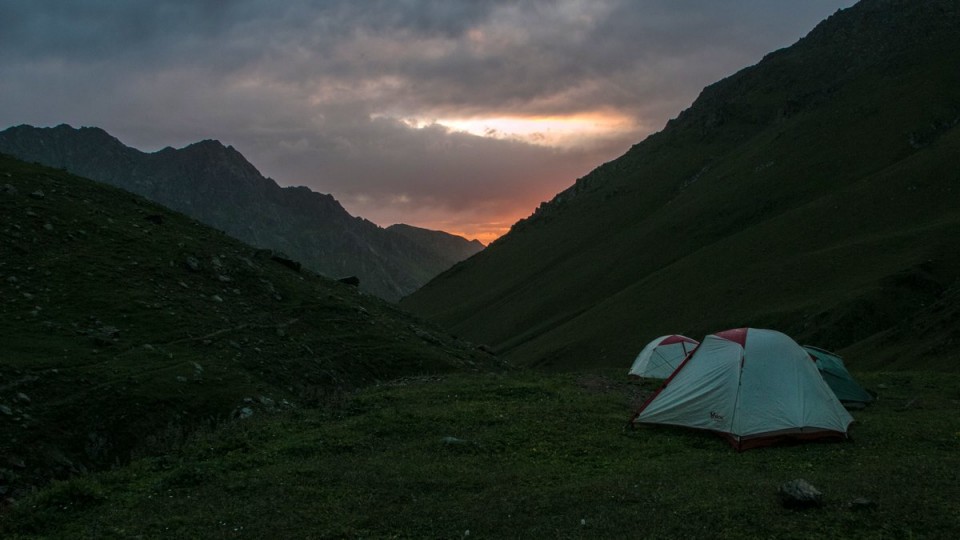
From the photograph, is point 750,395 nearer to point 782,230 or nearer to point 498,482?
point 498,482

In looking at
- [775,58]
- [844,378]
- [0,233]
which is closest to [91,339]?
[0,233]

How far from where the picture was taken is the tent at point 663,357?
35.0 meters

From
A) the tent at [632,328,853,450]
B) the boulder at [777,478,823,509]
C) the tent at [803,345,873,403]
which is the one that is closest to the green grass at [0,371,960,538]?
the boulder at [777,478,823,509]

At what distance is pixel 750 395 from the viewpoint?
17578mm

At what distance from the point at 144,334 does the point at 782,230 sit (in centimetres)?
8535

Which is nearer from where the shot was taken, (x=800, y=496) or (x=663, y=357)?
(x=800, y=496)

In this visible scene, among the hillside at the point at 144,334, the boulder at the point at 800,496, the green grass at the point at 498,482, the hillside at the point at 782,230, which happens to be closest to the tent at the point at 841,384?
the green grass at the point at 498,482

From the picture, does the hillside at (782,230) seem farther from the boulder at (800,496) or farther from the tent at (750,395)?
the boulder at (800,496)

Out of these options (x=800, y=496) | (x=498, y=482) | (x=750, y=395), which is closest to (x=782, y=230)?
(x=750, y=395)

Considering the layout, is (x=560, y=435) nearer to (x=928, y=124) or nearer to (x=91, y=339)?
(x=91, y=339)

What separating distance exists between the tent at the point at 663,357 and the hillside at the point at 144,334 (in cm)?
861

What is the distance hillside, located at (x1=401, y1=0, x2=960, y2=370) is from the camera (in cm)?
6328

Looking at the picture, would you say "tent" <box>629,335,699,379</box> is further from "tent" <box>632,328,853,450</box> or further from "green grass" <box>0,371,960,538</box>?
"tent" <box>632,328,853,450</box>

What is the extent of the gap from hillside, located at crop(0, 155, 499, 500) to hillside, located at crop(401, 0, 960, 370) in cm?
3194
